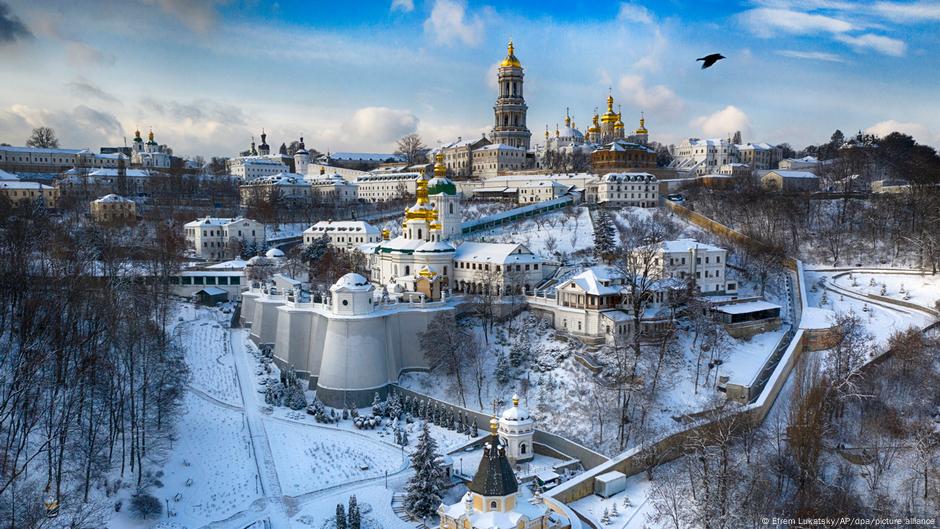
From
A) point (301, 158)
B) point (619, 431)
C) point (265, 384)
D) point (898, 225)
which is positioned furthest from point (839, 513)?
point (301, 158)

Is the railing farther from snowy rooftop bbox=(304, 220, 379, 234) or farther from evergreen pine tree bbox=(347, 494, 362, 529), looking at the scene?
evergreen pine tree bbox=(347, 494, 362, 529)

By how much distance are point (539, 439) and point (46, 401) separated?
1686 centimetres

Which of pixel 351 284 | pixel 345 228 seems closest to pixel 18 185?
pixel 345 228

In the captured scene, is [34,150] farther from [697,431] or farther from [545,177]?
[697,431]

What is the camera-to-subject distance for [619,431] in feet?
81.5

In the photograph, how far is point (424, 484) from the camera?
20281 millimetres

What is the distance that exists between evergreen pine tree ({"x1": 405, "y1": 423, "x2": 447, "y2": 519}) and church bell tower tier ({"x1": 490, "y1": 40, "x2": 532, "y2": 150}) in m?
57.7

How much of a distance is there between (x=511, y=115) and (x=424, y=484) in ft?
198

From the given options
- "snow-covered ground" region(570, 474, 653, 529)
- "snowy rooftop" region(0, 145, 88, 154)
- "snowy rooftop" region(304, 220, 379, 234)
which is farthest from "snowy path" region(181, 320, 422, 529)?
"snowy rooftop" region(0, 145, 88, 154)

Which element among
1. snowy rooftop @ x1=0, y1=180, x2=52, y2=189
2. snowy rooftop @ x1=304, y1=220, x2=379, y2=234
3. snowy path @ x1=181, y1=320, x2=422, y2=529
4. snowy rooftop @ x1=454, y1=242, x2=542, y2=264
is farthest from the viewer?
snowy rooftop @ x1=0, y1=180, x2=52, y2=189

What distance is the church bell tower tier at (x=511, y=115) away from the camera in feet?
245

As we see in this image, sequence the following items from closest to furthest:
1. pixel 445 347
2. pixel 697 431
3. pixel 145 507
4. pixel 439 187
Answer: pixel 145 507
pixel 697 431
pixel 445 347
pixel 439 187

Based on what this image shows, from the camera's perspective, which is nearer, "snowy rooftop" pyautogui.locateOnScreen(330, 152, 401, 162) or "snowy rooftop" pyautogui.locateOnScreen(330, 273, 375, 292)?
"snowy rooftop" pyautogui.locateOnScreen(330, 273, 375, 292)

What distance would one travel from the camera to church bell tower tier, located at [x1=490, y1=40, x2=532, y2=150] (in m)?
74.6
